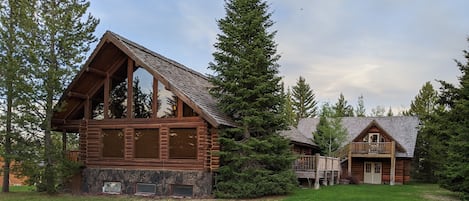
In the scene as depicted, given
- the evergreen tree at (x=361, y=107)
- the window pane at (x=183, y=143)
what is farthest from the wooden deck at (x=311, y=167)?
the evergreen tree at (x=361, y=107)

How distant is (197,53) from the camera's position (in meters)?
23.5

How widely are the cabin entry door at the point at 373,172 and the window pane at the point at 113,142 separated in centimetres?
1961

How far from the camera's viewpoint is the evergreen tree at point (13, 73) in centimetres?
1689

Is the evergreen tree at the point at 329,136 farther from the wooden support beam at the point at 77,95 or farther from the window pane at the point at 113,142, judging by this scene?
the wooden support beam at the point at 77,95

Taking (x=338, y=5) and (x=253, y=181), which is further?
(x=338, y=5)

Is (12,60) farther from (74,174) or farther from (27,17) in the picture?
(74,174)

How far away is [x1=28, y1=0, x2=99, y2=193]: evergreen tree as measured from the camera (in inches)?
674

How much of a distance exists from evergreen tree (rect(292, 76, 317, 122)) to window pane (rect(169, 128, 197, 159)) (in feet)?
164

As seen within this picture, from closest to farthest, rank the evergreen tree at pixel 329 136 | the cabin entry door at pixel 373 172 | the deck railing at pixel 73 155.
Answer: the deck railing at pixel 73 155 → the evergreen tree at pixel 329 136 → the cabin entry door at pixel 373 172

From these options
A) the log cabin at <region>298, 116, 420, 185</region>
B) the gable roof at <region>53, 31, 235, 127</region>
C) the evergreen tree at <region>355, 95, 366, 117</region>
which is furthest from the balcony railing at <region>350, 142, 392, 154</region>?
the evergreen tree at <region>355, 95, 366, 117</region>

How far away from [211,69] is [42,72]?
675cm

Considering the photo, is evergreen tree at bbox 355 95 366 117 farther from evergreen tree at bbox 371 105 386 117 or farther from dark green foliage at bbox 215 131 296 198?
dark green foliage at bbox 215 131 296 198

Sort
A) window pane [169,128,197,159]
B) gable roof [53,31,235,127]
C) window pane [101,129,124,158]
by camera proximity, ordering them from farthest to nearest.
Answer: window pane [101,129,124,158], window pane [169,128,197,159], gable roof [53,31,235,127]

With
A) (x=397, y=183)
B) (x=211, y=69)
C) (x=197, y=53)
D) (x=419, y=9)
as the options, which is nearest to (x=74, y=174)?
(x=211, y=69)
